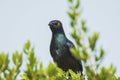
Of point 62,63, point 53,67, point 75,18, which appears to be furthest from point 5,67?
point 62,63

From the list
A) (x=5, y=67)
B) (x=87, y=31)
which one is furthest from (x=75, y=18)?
(x=5, y=67)

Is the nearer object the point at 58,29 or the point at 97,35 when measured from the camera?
the point at 97,35

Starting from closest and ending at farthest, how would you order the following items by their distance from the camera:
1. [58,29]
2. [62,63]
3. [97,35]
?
[97,35] < [62,63] < [58,29]

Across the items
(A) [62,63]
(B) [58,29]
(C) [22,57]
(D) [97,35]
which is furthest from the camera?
(B) [58,29]

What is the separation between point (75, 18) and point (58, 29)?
327 inches

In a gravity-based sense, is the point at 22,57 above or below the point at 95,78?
above

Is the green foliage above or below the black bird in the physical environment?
above

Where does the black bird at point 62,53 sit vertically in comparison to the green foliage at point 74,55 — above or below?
below

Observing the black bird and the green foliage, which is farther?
the black bird

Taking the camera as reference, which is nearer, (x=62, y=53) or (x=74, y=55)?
(x=74, y=55)

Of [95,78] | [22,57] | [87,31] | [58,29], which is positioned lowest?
[58,29]

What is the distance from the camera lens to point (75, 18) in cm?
522

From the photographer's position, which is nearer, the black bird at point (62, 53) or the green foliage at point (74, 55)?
the green foliage at point (74, 55)

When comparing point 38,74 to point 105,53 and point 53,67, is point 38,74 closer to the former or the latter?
point 53,67
